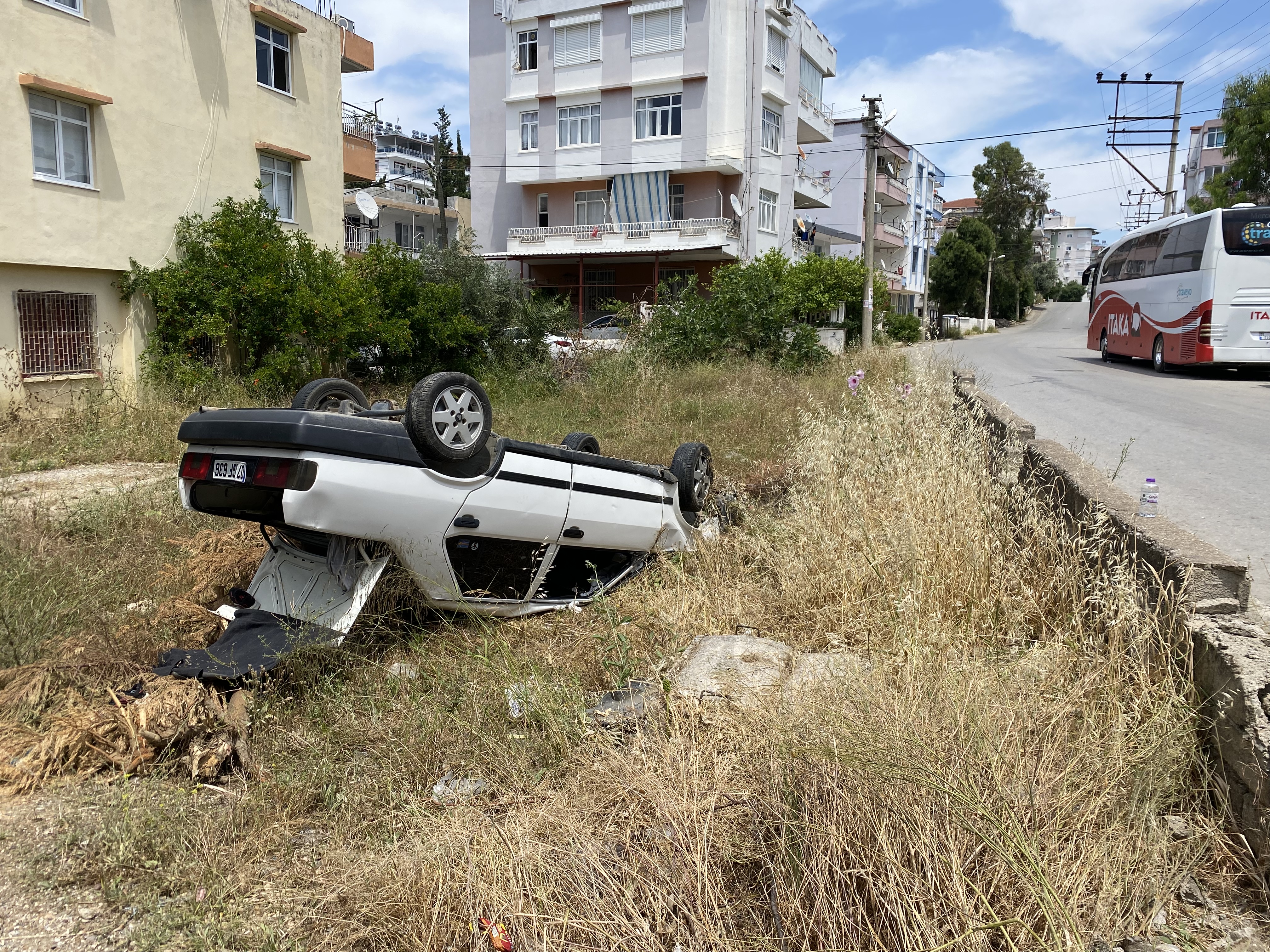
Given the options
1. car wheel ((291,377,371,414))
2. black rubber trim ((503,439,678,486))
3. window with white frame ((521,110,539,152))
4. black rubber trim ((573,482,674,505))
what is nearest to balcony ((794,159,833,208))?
window with white frame ((521,110,539,152))

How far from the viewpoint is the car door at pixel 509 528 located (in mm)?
4859

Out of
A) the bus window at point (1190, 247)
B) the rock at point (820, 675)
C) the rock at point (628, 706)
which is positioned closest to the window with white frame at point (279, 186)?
the rock at point (628, 706)

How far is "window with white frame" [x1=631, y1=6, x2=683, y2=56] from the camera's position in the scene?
35.6m

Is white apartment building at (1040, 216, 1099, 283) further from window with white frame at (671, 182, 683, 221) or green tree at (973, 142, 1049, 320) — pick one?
window with white frame at (671, 182, 683, 221)

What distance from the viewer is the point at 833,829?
2.55 metres

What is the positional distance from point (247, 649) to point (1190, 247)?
65.8 ft

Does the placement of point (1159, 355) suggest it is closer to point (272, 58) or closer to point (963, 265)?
point (272, 58)

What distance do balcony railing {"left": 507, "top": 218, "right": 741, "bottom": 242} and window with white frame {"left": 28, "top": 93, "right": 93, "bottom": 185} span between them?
77.3ft

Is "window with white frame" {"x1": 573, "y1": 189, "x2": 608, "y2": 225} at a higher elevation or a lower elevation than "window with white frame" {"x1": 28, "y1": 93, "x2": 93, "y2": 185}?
A: higher

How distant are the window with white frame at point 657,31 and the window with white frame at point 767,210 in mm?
6907

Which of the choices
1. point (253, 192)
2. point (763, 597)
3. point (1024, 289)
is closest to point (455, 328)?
point (253, 192)

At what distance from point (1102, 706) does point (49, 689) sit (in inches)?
181

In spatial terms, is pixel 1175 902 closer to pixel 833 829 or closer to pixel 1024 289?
pixel 833 829

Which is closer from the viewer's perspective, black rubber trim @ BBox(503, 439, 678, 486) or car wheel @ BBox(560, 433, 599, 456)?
black rubber trim @ BBox(503, 439, 678, 486)
